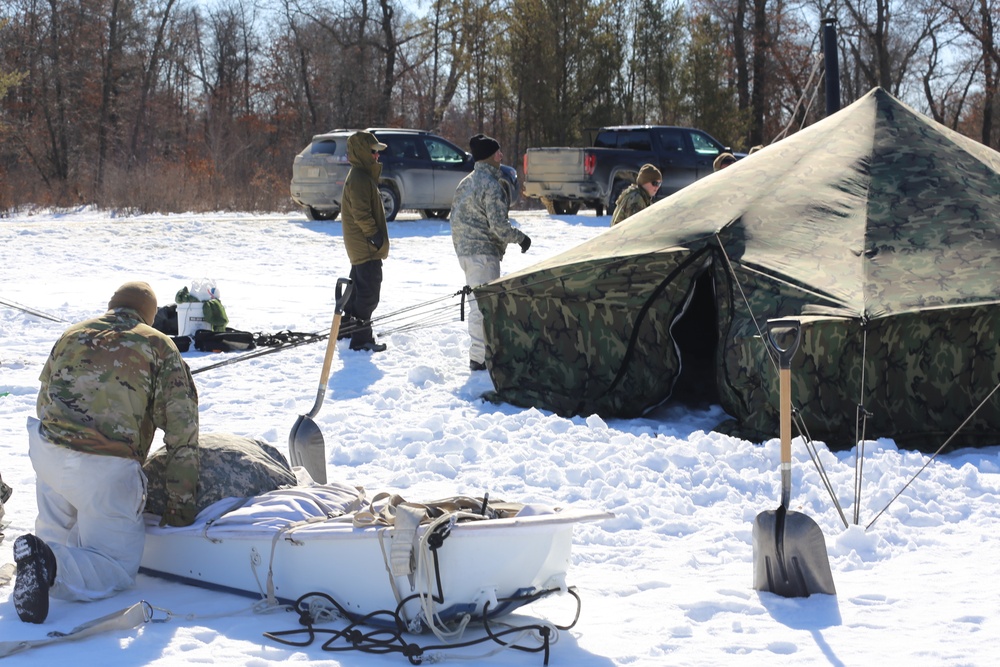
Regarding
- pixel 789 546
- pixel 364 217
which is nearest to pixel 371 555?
pixel 789 546

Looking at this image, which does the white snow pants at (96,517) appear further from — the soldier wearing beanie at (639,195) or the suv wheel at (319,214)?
the suv wheel at (319,214)

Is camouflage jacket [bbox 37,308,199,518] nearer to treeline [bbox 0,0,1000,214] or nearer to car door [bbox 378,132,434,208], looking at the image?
car door [bbox 378,132,434,208]

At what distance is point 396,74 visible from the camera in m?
37.0

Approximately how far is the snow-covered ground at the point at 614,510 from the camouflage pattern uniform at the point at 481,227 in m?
0.77

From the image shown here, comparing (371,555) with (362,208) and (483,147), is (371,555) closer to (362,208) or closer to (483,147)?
(483,147)

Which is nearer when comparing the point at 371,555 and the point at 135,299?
the point at 371,555

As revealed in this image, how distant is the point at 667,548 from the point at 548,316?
2.87 metres

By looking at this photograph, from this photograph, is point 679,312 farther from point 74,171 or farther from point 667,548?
point 74,171

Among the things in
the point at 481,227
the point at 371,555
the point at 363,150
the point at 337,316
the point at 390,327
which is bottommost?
the point at 371,555

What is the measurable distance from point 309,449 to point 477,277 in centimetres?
331

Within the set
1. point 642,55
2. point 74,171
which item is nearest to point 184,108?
point 74,171

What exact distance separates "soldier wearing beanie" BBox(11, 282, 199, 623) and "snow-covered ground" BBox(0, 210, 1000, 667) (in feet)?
0.56

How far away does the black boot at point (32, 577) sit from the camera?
391 cm

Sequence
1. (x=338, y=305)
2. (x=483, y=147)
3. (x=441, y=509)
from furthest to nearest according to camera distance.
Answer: (x=483, y=147)
(x=338, y=305)
(x=441, y=509)
